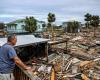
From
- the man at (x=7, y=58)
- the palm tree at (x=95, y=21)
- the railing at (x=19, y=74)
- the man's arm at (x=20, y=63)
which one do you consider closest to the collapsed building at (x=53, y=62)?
the railing at (x=19, y=74)

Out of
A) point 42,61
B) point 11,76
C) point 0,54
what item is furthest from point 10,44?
point 42,61

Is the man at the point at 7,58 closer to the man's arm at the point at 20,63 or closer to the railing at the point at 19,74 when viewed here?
the man's arm at the point at 20,63

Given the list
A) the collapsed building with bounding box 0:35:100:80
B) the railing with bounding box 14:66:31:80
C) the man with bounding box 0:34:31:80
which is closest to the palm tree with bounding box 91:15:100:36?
the collapsed building with bounding box 0:35:100:80

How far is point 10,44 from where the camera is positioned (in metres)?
5.67

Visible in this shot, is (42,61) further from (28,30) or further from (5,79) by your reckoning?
(28,30)

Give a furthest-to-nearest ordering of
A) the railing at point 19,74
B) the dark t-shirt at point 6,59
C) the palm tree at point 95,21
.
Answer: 1. the palm tree at point 95,21
2. the railing at point 19,74
3. the dark t-shirt at point 6,59

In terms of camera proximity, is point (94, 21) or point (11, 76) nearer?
point (11, 76)

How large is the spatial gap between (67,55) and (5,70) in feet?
62.0

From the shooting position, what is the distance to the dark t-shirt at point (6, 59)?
5.54 metres

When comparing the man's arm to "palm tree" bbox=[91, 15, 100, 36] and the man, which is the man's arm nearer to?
the man

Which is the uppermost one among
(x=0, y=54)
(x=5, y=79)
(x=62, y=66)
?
(x=0, y=54)

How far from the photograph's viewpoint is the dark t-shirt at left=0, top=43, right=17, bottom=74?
5.54m

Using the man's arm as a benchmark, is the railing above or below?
below

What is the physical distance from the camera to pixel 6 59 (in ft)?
18.6
